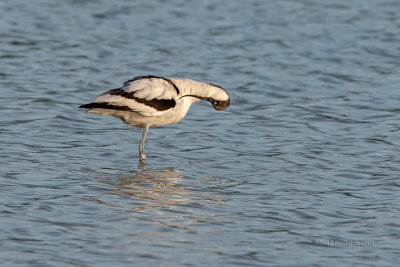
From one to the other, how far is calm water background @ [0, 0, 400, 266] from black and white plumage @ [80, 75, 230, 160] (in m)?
0.66

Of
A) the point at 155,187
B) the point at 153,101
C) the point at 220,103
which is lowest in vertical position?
the point at 155,187

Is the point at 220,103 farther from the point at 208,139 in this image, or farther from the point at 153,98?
the point at 153,98

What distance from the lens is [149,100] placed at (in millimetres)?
12883

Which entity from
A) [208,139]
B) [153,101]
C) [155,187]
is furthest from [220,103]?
[155,187]

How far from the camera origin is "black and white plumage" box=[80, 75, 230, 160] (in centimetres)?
1278

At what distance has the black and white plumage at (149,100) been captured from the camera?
41.9 ft

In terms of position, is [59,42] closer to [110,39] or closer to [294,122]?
[110,39]

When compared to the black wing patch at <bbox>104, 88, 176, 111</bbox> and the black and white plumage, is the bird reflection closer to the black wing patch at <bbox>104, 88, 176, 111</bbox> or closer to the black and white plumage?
the black and white plumage

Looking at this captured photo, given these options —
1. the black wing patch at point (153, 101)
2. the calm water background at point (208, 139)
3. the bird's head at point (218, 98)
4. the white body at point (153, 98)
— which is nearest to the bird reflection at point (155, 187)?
the calm water background at point (208, 139)

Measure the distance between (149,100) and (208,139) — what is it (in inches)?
85.3

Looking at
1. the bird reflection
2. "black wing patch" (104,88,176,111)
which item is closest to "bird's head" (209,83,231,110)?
"black wing patch" (104,88,176,111)

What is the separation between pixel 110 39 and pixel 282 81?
5112mm

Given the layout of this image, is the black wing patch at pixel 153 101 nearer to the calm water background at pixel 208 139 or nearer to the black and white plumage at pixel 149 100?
the black and white plumage at pixel 149 100

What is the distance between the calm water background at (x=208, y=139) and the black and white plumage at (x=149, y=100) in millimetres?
658
